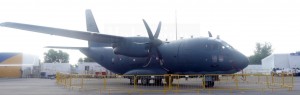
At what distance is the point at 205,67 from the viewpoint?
72.1 feet

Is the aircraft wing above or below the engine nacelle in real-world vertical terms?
above

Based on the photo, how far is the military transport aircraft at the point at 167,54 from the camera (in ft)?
69.8

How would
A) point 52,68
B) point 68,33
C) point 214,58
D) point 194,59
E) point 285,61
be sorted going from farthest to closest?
1. point 285,61
2. point 52,68
3. point 68,33
4. point 194,59
5. point 214,58

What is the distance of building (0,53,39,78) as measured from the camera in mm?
57450

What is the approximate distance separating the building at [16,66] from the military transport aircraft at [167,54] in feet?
113

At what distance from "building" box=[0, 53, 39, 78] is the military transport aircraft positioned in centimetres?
3442

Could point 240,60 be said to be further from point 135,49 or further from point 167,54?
point 135,49

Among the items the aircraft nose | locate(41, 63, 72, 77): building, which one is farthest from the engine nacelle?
locate(41, 63, 72, 77): building

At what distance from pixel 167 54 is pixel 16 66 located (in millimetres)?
41425

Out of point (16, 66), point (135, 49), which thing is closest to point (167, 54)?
point (135, 49)

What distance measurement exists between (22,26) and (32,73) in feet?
128

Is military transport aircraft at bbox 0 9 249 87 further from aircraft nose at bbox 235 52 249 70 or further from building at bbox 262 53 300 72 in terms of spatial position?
building at bbox 262 53 300 72

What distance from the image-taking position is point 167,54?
79.0ft

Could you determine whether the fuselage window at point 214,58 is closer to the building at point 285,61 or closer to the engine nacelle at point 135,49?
the engine nacelle at point 135,49
